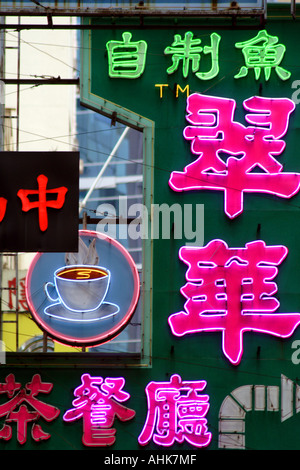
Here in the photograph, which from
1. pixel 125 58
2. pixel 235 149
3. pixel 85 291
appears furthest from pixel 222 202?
pixel 125 58

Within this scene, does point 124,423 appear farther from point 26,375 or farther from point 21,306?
point 21,306

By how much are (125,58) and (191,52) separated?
138 cm

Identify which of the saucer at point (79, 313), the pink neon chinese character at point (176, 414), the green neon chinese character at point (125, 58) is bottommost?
the pink neon chinese character at point (176, 414)

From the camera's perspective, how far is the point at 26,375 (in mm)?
20422

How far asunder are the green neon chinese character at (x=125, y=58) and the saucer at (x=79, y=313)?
4825 millimetres

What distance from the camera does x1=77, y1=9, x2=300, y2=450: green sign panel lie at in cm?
2030

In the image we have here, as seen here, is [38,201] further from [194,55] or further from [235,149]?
[194,55]

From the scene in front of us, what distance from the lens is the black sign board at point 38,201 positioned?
18922 mm

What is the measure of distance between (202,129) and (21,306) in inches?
429

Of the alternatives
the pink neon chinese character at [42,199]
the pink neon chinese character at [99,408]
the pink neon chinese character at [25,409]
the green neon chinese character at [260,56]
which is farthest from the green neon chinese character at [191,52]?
the pink neon chinese character at [25,409]

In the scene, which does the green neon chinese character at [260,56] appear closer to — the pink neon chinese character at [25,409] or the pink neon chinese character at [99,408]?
the pink neon chinese character at [99,408]

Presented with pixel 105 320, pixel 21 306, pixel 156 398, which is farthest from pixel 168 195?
pixel 21 306

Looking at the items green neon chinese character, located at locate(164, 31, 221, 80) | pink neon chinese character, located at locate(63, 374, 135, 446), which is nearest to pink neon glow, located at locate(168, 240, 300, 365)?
pink neon chinese character, located at locate(63, 374, 135, 446)

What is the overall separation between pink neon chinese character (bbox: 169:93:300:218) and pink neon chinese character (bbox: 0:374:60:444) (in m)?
4.88
